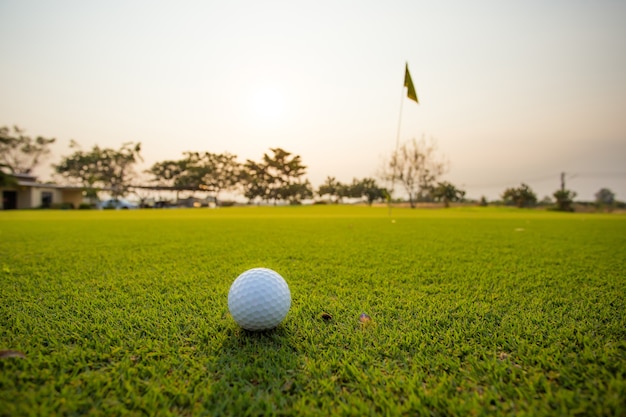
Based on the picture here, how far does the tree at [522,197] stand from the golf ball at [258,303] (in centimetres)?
3959

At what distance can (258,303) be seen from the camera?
145 cm

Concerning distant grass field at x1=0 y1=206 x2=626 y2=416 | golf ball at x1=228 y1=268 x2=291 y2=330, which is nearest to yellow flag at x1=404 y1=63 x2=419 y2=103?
distant grass field at x1=0 y1=206 x2=626 y2=416

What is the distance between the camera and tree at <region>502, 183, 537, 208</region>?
32.7m

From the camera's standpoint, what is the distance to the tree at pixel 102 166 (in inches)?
1697

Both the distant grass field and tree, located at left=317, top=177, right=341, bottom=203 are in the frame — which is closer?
the distant grass field

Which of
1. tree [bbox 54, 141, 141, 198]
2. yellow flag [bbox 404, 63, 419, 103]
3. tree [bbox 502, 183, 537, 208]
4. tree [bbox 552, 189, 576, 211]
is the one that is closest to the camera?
yellow flag [bbox 404, 63, 419, 103]

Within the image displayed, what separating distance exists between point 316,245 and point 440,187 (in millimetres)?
35800

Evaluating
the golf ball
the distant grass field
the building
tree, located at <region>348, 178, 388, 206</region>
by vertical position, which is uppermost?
tree, located at <region>348, 178, 388, 206</region>

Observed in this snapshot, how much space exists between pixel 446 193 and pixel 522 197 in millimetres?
8192

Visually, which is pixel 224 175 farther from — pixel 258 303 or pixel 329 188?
pixel 258 303

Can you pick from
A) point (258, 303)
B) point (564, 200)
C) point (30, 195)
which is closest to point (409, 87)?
point (258, 303)

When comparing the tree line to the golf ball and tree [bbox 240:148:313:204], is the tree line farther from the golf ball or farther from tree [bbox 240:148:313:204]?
the golf ball

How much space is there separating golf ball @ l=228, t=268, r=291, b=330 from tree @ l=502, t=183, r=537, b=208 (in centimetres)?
3959

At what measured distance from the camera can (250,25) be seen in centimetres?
1291
